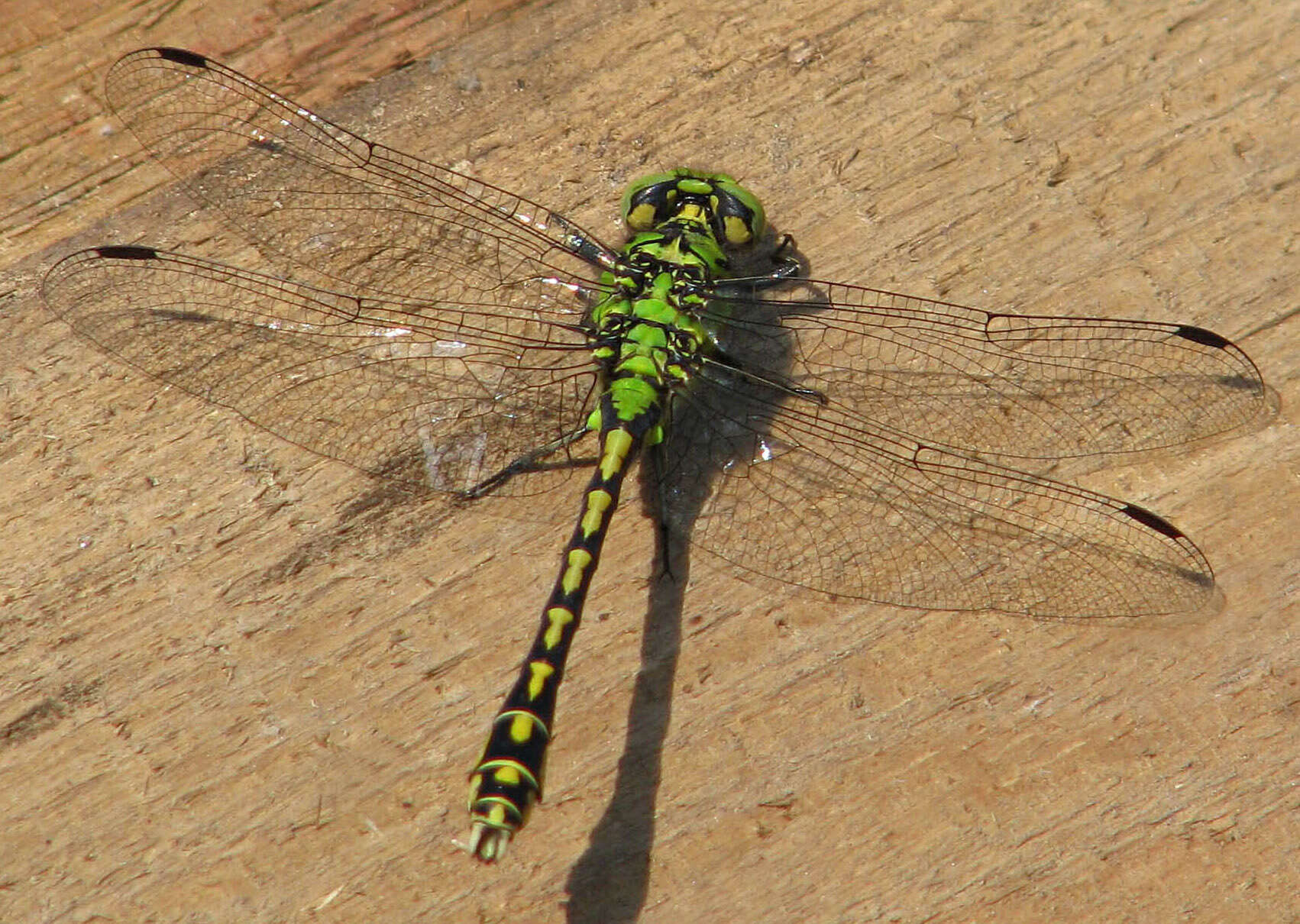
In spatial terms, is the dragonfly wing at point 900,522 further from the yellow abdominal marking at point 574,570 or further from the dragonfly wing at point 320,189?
the dragonfly wing at point 320,189

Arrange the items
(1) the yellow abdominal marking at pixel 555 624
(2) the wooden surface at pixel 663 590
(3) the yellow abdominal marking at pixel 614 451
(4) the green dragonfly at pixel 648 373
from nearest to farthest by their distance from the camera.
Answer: (2) the wooden surface at pixel 663 590, (1) the yellow abdominal marking at pixel 555 624, (4) the green dragonfly at pixel 648 373, (3) the yellow abdominal marking at pixel 614 451

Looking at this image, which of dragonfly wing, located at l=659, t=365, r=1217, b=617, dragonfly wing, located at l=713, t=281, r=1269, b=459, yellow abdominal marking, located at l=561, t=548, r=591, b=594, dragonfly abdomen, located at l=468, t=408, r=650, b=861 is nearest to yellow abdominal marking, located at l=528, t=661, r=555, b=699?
dragonfly abdomen, located at l=468, t=408, r=650, b=861

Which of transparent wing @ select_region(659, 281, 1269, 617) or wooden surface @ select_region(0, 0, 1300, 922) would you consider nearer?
wooden surface @ select_region(0, 0, 1300, 922)

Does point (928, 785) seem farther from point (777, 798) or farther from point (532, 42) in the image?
point (532, 42)

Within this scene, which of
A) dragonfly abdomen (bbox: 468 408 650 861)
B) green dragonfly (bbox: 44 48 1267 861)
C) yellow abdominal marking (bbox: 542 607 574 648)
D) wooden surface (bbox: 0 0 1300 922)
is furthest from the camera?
green dragonfly (bbox: 44 48 1267 861)

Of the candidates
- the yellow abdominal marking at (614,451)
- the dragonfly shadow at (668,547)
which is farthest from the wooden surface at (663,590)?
the yellow abdominal marking at (614,451)

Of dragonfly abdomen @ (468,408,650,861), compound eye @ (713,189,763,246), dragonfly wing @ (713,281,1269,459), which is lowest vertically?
dragonfly abdomen @ (468,408,650,861)

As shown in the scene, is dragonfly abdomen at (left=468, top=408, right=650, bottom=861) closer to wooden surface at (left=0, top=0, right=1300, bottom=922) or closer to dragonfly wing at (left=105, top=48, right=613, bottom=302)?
wooden surface at (left=0, top=0, right=1300, bottom=922)
